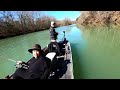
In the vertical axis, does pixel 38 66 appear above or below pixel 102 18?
above

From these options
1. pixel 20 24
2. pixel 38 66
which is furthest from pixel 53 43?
pixel 20 24

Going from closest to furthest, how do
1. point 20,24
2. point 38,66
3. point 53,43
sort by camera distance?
point 38,66 → point 53,43 → point 20,24

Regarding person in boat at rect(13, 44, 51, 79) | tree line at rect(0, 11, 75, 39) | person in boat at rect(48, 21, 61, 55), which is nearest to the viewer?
person in boat at rect(13, 44, 51, 79)

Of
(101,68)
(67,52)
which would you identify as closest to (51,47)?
(67,52)

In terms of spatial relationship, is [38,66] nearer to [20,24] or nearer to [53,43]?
[53,43]

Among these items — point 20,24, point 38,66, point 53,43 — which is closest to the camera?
point 38,66

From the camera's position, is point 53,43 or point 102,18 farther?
point 102,18

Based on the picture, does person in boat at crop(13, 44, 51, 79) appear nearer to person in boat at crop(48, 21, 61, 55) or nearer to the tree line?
person in boat at crop(48, 21, 61, 55)

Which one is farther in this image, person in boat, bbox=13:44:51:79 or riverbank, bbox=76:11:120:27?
riverbank, bbox=76:11:120:27

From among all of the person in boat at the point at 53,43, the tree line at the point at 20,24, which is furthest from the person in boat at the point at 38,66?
the tree line at the point at 20,24

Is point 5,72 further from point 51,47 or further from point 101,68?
point 101,68

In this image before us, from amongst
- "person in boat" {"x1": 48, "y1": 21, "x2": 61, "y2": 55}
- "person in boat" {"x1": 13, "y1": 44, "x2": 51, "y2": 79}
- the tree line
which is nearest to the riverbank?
the tree line
